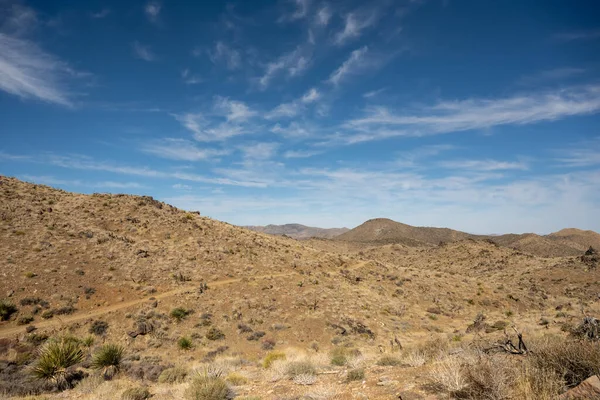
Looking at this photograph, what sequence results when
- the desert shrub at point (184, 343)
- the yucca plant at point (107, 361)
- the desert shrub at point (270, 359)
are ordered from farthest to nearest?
the desert shrub at point (184, 343), the desert shrub at point (270, 359), the yucca plant at point (107, 361)

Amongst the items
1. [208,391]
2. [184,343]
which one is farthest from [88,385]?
[184,343]

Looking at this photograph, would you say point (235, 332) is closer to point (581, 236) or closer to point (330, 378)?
point (330, 378)

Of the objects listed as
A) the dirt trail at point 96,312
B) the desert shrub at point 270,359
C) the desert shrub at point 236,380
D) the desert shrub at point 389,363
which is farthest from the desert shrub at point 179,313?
the desert shrub at point 389,363

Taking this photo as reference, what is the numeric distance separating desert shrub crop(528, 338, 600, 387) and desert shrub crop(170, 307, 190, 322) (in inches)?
892

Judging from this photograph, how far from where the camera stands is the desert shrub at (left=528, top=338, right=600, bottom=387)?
4906 mm

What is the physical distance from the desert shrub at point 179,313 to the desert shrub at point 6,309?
9.92m

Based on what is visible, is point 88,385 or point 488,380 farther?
point 88,385

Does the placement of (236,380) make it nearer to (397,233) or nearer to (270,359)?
(270,359)

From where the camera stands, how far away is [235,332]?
73.5 ft

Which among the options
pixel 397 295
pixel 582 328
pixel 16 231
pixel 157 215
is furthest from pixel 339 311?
pixel 16 231

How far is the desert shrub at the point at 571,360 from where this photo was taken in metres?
4.91

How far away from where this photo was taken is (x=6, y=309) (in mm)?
19641

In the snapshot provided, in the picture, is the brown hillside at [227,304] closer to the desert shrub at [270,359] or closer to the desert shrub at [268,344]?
the desert shrub at [270,359]

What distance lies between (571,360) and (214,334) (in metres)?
20.9
